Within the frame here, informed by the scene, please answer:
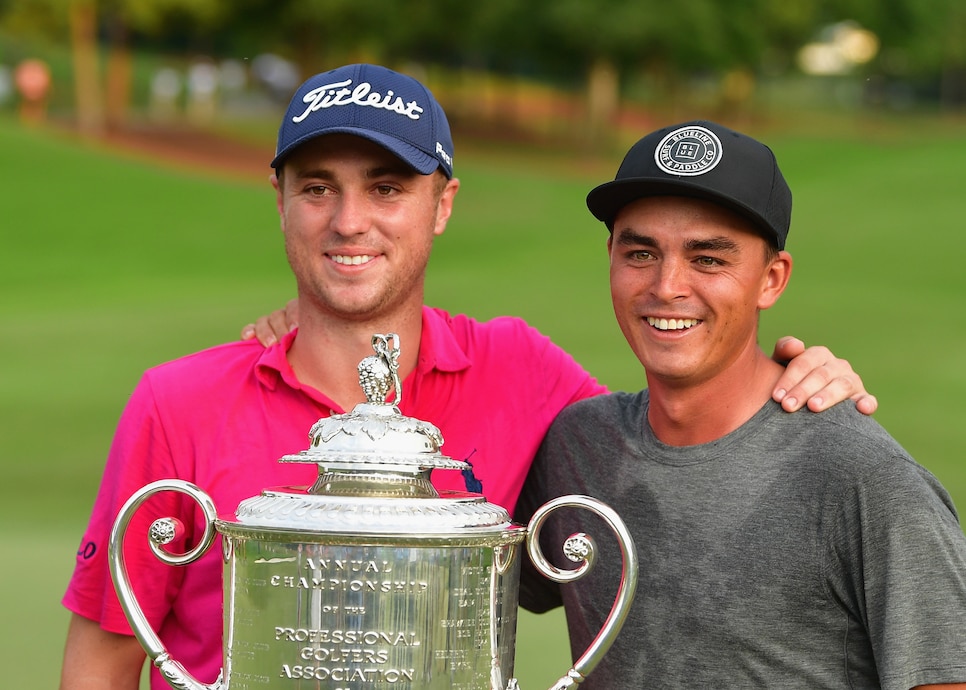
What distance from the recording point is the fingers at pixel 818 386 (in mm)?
3008

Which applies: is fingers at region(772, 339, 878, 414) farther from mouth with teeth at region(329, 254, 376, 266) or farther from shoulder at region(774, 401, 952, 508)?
mouth with teeth at region(329, 254, 376, 266)

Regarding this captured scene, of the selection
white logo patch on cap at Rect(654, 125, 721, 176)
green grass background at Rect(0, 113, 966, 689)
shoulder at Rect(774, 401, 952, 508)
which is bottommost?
shoulder at Rect(774, 401, 952, 508)

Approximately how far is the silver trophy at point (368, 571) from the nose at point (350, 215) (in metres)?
0.55

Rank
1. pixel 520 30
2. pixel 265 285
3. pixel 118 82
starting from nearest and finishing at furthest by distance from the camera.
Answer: pixel 265 285, pixel 520 30, pixel 118 82

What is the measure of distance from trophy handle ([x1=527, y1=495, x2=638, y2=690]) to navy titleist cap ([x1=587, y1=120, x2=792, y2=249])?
69cm

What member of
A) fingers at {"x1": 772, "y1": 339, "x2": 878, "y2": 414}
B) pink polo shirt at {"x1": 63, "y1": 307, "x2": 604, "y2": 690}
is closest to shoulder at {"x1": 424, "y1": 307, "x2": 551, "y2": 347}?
pink polo shirt at {"x1": 63, "y1": 307, "x2": 604, "y2": 690}

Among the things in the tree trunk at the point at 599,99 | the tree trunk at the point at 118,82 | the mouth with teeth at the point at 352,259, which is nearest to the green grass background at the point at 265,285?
the tree trunk at the point at 599,99

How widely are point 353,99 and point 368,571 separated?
111 cm

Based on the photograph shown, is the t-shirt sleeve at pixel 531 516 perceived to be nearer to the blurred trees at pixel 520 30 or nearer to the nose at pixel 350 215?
the nose at pixel 350 215

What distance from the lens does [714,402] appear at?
3.07m

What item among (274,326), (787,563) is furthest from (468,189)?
(787,563)

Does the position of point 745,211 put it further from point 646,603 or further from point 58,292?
point 58,292

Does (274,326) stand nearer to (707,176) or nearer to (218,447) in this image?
(218,447)

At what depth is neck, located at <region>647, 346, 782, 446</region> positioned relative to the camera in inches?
121
